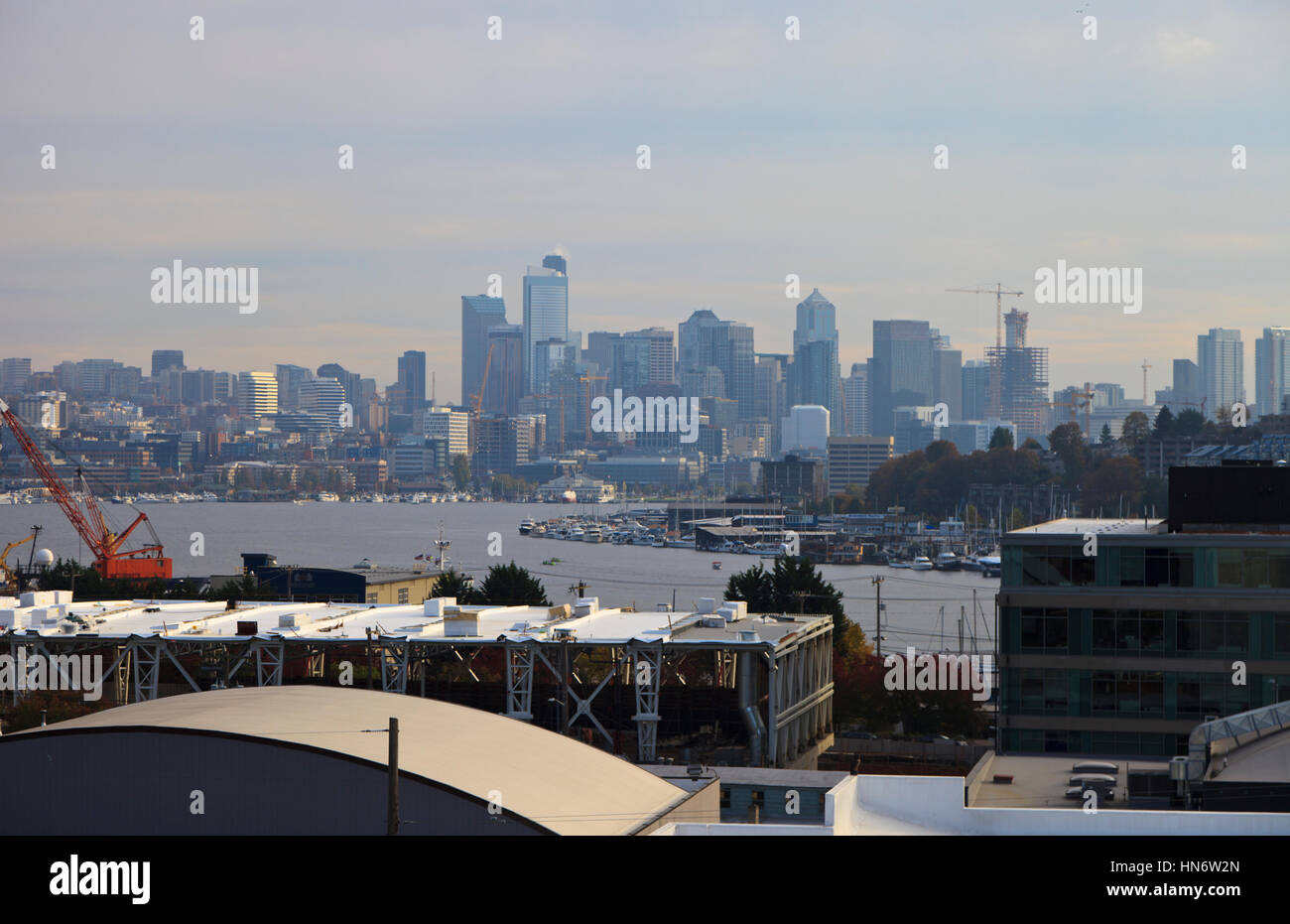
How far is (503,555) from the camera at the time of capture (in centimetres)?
8312

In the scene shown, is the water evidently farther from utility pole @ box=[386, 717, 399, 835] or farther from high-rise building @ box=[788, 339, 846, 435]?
high-rise building @ box=[788, 339, 846, 435]

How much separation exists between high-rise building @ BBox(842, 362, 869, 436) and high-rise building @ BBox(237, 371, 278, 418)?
240 ft

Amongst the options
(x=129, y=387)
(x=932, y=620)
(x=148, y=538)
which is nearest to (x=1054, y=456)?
(x=932, y=620)

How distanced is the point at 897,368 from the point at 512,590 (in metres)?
154

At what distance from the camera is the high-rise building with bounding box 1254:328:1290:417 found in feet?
429

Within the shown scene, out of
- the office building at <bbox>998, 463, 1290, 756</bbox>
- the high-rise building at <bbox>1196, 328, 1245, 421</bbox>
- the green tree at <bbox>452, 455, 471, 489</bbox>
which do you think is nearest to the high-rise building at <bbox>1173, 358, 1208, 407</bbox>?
the high-rise building at <bbox>1196, 328, 1245, 421</bbox>

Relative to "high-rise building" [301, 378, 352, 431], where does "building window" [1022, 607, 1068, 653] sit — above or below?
below
